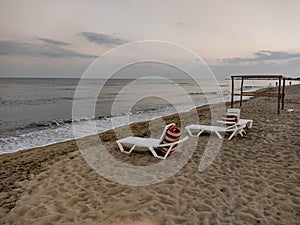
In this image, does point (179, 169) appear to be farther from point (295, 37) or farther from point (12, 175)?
point (295, 37)

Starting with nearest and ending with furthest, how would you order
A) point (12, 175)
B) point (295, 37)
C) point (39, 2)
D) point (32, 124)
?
point (12, 175) < point (32, 124) < point (39, 2) < point (295, 37)

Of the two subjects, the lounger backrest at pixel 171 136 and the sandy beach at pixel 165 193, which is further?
the lounger backrest at pixel 171 136

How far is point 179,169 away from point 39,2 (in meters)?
14.3

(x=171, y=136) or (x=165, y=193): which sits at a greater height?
(x=171, y=136)

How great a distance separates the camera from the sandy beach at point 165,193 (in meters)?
3.12

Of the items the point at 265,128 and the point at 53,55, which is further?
the point at 53,55

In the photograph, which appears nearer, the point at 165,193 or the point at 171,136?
the point at 165,193

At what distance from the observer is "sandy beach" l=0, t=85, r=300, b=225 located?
3.12 metres

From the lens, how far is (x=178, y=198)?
11.7ft

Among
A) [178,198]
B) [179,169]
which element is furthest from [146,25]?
[178,198]

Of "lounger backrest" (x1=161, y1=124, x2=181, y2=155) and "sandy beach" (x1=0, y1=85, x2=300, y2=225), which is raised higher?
"lounger backrest" (x1=161, y1=124, x2=181, y2=155)

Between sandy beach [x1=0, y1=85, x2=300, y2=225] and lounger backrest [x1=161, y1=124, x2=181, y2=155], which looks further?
lounger backrest [x1=161, y1=124, x2=181, y2=155]

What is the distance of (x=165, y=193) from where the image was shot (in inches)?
147

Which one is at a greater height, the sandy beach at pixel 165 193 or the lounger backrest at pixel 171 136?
the lounger backrest at pixel 171 136
